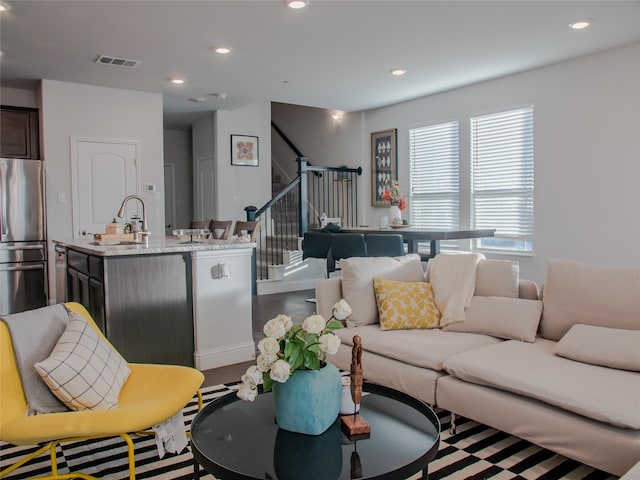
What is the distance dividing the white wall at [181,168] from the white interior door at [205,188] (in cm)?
62

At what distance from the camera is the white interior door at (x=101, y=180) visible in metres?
5.89

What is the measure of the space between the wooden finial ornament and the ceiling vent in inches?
169

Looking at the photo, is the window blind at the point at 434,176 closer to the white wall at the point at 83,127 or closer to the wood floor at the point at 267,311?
the wood floor at the point at 267,311

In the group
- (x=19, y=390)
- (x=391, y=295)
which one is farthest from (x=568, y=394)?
(x=19, y=390)

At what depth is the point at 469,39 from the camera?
4.36 metres

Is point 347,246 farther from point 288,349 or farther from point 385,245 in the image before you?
point 288,349

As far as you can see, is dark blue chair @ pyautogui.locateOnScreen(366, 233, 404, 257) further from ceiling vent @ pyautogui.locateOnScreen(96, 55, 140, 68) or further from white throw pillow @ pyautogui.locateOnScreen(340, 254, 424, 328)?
ceiling vent @ pyautogui.locateOnScreen(96, 55, 140, 68)

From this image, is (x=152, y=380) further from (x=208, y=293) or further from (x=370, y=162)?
(x=370, y=162)

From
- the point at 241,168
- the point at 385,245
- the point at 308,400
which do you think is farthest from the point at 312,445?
the point at 241,168

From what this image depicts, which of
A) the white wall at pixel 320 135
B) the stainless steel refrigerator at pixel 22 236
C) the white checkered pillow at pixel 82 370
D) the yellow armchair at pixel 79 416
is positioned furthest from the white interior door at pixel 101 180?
the yellow armchair at pixel 79 416

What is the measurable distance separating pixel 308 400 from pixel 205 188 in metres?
7.08

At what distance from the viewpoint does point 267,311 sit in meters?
5.71

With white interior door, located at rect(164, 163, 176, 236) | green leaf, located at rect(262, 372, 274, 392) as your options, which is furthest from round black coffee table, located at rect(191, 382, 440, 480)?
white interior door, located at rect(164, 163, 176, 236)

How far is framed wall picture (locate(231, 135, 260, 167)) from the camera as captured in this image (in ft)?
25.0
